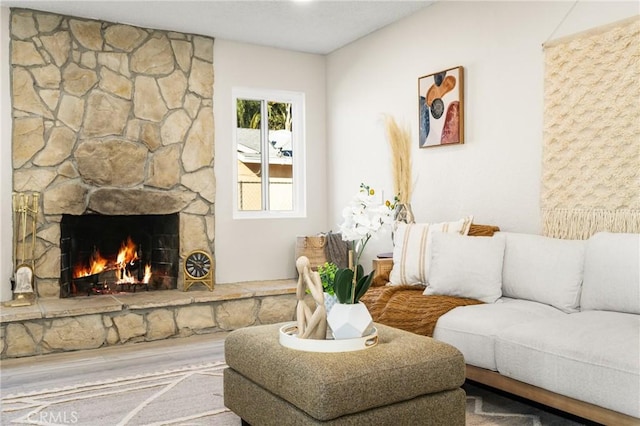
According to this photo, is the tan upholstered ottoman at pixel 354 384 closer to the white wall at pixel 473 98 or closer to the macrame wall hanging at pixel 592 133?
the macrame wall hanging at pixel 592 133

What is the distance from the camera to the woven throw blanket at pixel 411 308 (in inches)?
120

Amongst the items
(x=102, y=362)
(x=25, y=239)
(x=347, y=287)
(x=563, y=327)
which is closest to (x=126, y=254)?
(x=25, y=239)

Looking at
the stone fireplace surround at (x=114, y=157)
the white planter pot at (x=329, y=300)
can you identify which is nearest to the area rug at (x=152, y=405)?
the white planter pot at (x=329, y=300)

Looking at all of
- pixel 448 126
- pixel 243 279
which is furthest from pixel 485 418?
pixel 243 279

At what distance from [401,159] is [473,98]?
0.83 m

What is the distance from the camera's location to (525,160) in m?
3.67

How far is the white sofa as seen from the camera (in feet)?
7.24

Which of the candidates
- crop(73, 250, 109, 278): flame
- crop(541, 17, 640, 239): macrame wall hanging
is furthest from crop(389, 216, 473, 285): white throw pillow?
crop(73, 250, 109, 278): flame

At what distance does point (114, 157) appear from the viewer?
4656mm

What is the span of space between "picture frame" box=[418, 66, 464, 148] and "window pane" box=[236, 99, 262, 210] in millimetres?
1716

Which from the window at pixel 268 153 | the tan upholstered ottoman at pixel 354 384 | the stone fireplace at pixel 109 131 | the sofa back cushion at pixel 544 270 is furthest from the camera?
the window at pixel 268 153

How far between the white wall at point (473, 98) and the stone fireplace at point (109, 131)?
1440mm

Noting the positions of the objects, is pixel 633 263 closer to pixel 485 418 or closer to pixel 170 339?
pixel 485 418

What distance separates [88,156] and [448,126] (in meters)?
2.83
